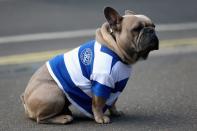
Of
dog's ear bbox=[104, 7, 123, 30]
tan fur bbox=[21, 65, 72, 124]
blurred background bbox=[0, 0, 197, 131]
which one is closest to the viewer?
dog's ear bbox=[104, 7, 123, 30]

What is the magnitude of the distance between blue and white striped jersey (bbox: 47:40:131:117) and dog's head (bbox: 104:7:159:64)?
0.14m

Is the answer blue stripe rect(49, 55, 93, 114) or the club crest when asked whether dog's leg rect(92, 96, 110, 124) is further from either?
the club crest

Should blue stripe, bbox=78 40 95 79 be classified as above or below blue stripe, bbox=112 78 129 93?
above

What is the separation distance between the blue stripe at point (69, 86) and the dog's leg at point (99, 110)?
0.12 meters

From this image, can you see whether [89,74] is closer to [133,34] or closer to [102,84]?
[102,84]

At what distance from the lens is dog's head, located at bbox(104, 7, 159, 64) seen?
652cm

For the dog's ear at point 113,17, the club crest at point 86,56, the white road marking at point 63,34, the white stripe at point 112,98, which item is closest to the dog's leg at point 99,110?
the white stripe at point 112,98

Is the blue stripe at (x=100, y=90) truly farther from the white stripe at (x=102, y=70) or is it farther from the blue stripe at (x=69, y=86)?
the blue stripe at (x=69, y=86)

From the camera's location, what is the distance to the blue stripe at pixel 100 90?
6.56 m

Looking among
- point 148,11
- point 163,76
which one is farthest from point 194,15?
point 163,76

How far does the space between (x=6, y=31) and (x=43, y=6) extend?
11.8 feet

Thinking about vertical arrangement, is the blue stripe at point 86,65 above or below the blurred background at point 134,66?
above

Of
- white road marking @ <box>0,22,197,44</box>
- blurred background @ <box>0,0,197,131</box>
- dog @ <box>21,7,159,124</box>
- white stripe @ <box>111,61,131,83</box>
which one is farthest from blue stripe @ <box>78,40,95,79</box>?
white road marking @ <box>0,22,197,44</box>

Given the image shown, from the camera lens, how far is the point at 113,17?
6645 millimetres
